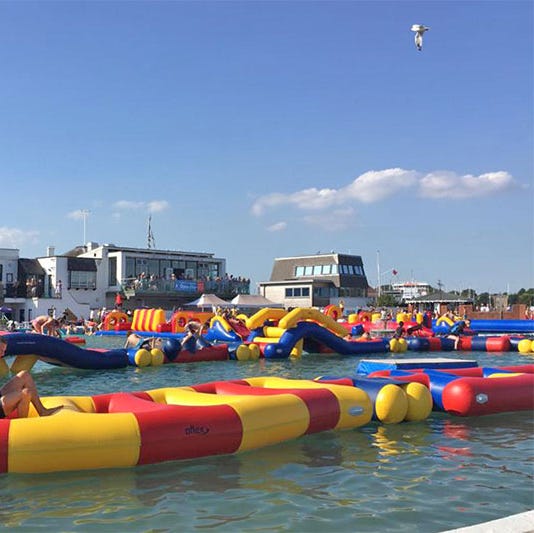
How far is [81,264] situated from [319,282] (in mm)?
17507

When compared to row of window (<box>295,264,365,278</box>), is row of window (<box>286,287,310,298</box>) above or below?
below

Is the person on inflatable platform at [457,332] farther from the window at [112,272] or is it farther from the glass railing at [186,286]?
the window at [112,272]

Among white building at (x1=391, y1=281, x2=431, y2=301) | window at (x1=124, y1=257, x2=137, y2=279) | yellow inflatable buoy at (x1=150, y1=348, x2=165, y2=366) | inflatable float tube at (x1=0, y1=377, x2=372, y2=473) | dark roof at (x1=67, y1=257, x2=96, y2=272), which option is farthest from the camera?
white building at (x1=391, y1=281, x2=431, y2=301)

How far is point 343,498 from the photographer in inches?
228

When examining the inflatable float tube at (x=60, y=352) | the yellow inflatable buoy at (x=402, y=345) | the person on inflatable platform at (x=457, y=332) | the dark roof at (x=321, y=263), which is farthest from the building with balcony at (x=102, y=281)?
the inflatable float tube at (x=60, y=352)

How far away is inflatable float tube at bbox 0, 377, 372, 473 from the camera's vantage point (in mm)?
6238

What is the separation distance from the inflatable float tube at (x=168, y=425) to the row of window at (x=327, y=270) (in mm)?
43737

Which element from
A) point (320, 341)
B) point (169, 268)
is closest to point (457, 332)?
point (320, 341)

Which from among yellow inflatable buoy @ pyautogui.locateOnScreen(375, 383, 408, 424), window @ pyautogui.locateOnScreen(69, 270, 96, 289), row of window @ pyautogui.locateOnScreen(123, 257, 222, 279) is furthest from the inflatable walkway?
window @ pyautogui.locateOnScreen(69, 270, 96, 289)

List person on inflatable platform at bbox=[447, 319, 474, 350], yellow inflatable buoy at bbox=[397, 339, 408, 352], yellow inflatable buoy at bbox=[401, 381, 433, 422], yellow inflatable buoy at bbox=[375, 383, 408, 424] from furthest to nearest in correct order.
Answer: person on inflatable platform at bbox=[447, 319, 474, 350] < yellow inflatable buoy at bbox=[397, 339, 408, 352] < yellow inflatable buoy at bbox=[401, 381, 433, 422] < yellow inflatable buoy at bbox=[375, 383, 408, 424]

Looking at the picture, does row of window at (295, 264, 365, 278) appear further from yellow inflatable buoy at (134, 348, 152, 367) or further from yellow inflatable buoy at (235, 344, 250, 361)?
yellow inflatable buoy at (134, 348, 152, 367)

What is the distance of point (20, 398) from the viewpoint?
22.7 feet

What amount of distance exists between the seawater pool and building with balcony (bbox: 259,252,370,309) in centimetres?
4173

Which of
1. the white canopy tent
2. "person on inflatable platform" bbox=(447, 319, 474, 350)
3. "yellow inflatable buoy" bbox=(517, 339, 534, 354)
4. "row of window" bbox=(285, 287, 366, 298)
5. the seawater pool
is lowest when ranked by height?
the seawater pool
